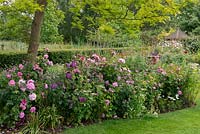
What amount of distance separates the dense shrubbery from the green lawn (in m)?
0.17

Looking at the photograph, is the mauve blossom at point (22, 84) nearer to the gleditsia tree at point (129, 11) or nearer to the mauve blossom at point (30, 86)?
the mauve blossom at point (30, 86)

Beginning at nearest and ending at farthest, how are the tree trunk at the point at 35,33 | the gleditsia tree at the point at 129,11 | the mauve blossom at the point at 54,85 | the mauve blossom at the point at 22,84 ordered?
the mauve blossom at the point at 22,84 < the mauve blossom at the point at 54,85 < the gleditsia tree at the point at 129,11 < the tree trunk at the point at 35,33

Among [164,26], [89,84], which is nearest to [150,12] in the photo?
[89,84]

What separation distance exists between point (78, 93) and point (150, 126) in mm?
1246

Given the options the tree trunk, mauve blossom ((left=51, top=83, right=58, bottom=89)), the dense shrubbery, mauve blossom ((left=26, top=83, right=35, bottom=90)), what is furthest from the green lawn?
the tree trunk

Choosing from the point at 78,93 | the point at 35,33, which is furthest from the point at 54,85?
the point at 35,33

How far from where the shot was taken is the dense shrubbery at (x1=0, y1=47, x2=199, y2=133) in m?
4.21

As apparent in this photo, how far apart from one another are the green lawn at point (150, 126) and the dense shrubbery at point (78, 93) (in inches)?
6.7

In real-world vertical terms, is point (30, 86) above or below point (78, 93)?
above

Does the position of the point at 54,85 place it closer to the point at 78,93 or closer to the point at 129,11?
the point at 78,93

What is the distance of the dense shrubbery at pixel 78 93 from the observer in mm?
4215

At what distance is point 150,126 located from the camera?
4895 millimetres

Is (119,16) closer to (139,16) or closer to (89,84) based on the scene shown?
(139,16)

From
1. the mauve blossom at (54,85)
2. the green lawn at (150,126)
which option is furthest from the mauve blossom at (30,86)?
the green lawn at (150,126)
